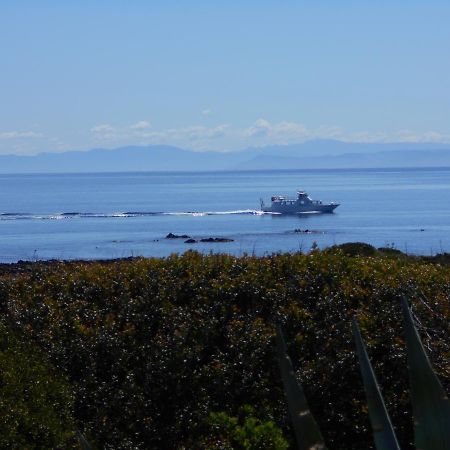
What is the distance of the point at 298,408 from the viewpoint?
3.42m

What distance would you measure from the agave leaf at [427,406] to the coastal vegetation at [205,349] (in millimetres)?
4313

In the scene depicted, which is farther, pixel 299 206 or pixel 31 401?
pixel 299 206

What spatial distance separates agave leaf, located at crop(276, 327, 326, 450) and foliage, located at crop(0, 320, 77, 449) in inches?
163

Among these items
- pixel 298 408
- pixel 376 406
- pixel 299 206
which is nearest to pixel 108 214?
pixel 299 206

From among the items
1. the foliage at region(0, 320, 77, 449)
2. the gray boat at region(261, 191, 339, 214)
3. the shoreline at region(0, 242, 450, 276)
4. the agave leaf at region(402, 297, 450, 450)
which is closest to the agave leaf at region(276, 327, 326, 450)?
the agave leaf at region(402, 297, 450, 450)

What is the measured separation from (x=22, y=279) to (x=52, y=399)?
7.18 ft

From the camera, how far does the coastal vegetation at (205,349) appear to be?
26.3 ft

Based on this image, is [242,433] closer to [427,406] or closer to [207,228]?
[427,406]

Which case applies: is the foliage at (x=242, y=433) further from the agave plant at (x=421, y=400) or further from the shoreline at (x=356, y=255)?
the agave plant at (x=421, y=400)

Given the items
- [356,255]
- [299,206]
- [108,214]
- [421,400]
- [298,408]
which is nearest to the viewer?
[421,400]

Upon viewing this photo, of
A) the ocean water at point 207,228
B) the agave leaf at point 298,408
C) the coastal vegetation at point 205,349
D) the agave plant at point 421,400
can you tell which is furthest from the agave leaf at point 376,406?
the ocean water at point 207,228

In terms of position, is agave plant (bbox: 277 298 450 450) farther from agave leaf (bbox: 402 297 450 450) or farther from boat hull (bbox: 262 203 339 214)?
boat hull (bbox: 262 203 339 214)

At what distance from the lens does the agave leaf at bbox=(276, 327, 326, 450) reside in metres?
3.35

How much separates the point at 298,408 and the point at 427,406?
19.8 inches
